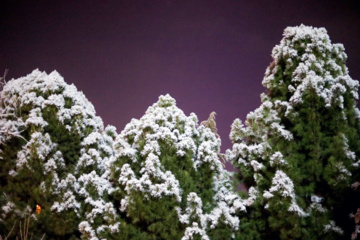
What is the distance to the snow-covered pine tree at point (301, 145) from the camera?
8070mm

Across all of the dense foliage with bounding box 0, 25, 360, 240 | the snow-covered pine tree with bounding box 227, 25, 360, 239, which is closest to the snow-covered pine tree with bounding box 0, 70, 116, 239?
the dense foliage with bounding box 0, 25, 360, 240

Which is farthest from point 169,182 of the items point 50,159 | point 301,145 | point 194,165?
point 301,145

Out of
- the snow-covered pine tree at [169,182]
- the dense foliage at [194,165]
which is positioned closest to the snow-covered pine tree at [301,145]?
the dense foliage at [194,165]

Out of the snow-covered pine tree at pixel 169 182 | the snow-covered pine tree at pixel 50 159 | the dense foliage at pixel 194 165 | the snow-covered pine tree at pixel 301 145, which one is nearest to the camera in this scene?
the snow-covered pine tree at pixel 169 182

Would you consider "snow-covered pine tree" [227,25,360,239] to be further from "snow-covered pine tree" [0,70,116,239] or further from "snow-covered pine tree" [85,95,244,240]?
"snow-covered pine tree" [0,70,116,239]

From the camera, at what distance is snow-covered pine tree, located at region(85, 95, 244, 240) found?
7805mm

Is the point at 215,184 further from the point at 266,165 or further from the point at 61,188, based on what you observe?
the point at 61,188

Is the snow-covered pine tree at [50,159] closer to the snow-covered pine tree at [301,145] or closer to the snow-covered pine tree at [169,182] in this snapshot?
the snow-covered pine tree at [169,182]

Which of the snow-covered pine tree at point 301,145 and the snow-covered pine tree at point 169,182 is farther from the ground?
the snow-covered pine tree at point 301,145

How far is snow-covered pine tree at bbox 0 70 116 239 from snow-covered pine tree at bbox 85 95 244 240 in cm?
80

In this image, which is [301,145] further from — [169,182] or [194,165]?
[169,182]

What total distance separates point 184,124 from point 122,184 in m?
2.32

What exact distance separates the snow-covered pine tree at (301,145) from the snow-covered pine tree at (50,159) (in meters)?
3.99

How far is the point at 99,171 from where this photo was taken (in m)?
9.63
